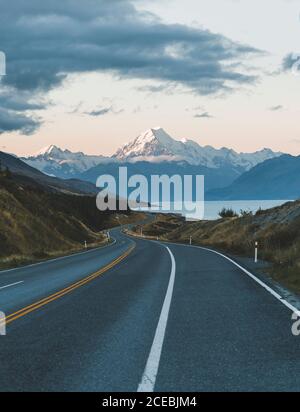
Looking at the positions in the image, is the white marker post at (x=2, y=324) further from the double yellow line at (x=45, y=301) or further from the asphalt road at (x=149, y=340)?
the asphalt road at (x=149, y=340)

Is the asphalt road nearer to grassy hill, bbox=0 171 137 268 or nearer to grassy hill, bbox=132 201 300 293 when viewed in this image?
grassy hill, bbox=132 201 300 293

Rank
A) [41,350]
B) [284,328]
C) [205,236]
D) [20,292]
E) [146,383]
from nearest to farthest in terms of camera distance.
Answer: [146,383], [41,350], [284,328], [20,292], [205,236]

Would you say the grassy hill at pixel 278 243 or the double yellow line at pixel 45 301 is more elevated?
the grassy hill at pixel 278 243

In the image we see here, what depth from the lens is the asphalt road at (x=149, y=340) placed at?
257 inches

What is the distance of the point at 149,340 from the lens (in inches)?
340

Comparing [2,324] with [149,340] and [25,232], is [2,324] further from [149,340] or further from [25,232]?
[25,232]

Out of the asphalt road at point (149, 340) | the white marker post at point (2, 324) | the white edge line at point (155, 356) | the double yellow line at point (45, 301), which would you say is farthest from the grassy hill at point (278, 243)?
the white marker post at point (2, 324)

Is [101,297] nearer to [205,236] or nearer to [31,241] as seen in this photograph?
[31,241]

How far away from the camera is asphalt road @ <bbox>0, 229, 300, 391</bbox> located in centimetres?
653

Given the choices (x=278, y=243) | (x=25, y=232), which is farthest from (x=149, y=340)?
(x=25, y=232)

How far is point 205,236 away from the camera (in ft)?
238

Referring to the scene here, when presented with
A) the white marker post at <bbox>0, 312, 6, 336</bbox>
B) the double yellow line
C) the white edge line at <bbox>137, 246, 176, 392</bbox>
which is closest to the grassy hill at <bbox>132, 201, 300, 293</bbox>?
the white edge line at <bbox>137, 246, 176, 392</bbox>
